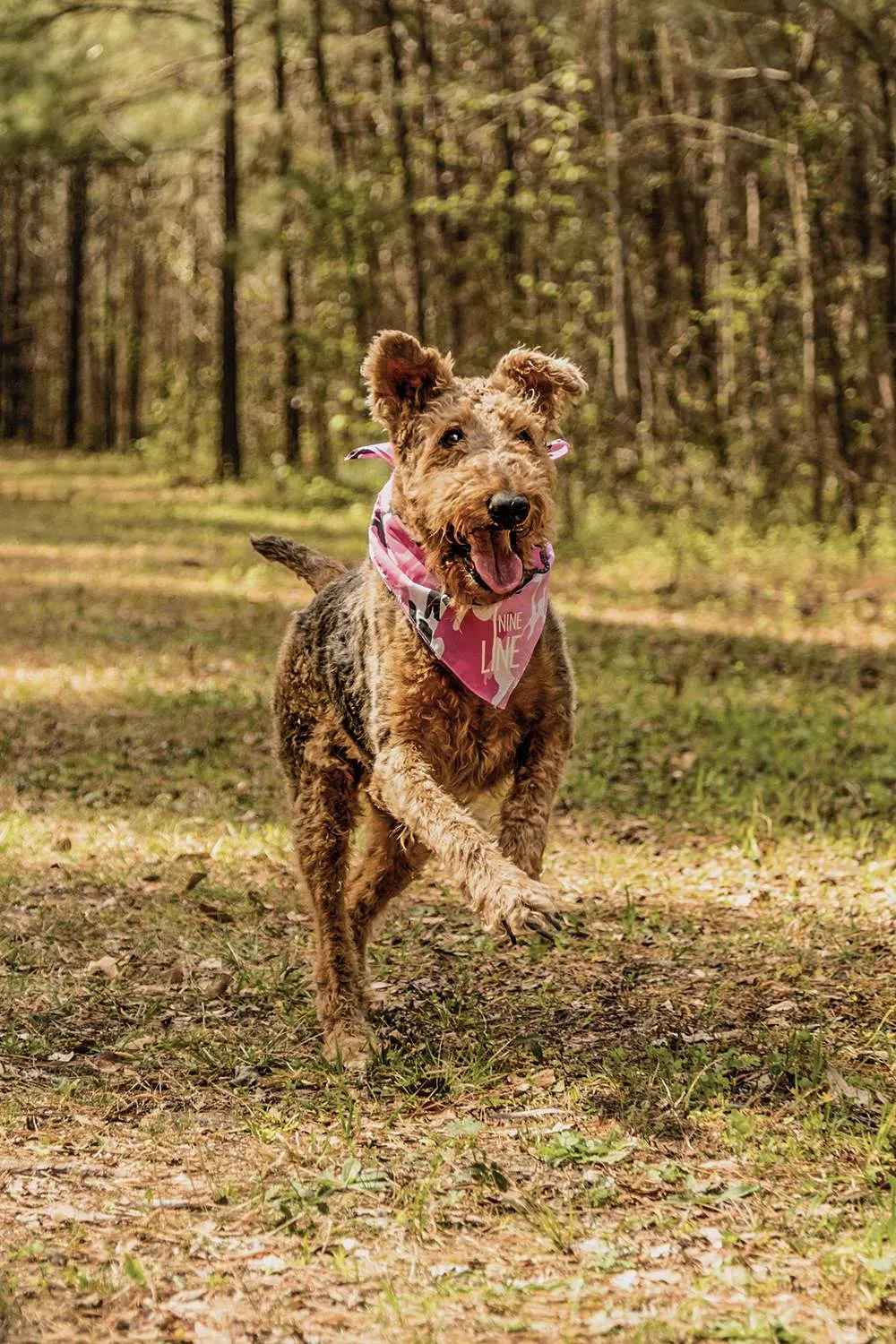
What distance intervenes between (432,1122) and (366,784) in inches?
43.4

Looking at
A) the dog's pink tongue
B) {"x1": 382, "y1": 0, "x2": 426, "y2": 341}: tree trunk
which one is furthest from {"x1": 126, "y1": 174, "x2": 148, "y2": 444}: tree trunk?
the dog's pink tongue

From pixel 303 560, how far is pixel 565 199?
12.2 m

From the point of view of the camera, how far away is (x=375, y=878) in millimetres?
4719

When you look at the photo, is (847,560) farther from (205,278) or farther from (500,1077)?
(205,278)

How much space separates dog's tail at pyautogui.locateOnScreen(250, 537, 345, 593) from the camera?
17.0ft

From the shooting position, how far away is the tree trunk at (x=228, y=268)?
21406mm

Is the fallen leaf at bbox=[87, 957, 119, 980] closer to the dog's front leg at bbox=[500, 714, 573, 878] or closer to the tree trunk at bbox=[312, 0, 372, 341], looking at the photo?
the dog's front leg at bbox=[500, 714, 573, 878]

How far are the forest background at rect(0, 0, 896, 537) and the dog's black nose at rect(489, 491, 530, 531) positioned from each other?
9.59 m

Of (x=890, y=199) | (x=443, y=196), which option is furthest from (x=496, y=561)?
(x=443, y=196)

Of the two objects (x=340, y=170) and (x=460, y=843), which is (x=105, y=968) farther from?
(x=340, y=170)

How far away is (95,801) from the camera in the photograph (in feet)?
24.3

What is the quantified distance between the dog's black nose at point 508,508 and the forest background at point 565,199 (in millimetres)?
9585

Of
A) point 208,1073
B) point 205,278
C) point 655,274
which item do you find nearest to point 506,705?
point 208,1073

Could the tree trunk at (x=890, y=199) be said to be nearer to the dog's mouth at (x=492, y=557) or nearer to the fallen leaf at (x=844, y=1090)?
the dog's mouth at (x=492, y=557)
